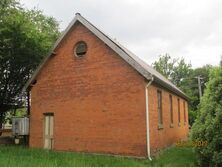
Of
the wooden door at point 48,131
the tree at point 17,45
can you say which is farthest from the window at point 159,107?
the tree at point 17,45

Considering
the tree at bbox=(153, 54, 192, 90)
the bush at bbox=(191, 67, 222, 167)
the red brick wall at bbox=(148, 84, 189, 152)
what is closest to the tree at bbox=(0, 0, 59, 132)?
the red brick wall at bbox=(148, 84, 189, 152)

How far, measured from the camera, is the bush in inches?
550

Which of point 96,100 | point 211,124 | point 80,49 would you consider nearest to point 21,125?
point 96,100

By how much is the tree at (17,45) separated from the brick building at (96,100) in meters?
5.47

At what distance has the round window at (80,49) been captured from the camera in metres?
20.7

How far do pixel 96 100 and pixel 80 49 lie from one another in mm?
3458

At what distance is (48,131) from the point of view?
21.6 meters

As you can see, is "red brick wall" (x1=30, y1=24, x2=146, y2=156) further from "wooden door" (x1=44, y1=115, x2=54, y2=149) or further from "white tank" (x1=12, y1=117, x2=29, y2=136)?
"white tank" (x1=12, y1=117, x2=29, y2=136)

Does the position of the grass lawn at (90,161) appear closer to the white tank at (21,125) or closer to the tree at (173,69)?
the white tank at (21,125)

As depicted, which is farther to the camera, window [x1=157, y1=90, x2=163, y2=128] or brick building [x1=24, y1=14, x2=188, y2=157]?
window [x1=157, y1=90, x2=163, y2=128]

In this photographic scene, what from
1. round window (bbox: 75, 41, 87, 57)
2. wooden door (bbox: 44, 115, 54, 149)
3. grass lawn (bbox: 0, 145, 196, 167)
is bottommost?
grass lawn (bbox: 0, 145, 196, 167)

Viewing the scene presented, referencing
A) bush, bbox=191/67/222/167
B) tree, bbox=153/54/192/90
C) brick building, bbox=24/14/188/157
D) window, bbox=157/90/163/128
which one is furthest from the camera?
tree, bbox=153/54/192/90

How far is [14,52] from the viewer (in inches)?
1081

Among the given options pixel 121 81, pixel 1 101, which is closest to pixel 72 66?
pixel 121 81
